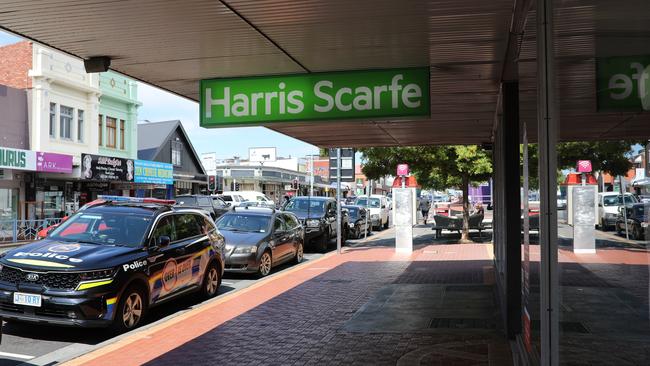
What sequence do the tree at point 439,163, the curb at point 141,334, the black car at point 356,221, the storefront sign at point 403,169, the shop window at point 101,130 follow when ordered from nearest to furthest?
the curb at point 141,334
the tree at point 439,163
the storefront sign at point 403,169
the black car at point 356,221
the shop window at point 101,130

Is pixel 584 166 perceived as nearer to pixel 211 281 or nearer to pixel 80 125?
pixel 211 281

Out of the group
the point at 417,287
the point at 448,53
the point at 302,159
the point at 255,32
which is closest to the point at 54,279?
the point at 255,32

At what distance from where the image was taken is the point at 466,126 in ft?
39.5

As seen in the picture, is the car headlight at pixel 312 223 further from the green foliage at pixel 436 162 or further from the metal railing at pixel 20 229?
the metal railing at pixel 20 229

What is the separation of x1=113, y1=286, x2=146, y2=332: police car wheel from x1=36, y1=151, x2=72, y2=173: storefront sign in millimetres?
21767

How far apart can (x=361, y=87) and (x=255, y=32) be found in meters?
1.74

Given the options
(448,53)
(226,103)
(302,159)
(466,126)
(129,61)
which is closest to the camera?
(448,53)

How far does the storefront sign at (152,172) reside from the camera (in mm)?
35906

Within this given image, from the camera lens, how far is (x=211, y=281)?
10867mm

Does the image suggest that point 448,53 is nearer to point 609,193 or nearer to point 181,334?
point 609,193

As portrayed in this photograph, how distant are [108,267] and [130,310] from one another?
0.75 metres

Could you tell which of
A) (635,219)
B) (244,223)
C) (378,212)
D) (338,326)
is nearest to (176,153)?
(378,212)

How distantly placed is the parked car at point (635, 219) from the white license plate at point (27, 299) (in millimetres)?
7387

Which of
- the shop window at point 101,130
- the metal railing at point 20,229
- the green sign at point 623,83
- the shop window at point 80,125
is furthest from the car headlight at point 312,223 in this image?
the shop window at point 101,130
